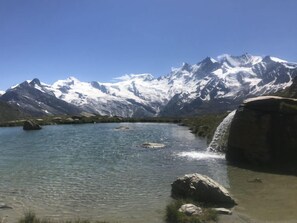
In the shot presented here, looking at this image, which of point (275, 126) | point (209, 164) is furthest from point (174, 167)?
point (275, 126)

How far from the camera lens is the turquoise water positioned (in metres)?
25.7

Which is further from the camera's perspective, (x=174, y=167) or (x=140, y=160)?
(x=140, y=160)

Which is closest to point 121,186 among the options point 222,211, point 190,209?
point 190,209

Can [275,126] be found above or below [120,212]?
above

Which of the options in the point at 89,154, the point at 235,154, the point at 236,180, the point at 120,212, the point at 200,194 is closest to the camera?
the point at 120,212

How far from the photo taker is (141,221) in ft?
76.3

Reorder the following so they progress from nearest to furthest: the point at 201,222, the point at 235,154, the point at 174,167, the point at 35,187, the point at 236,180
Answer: the point at 201,222, the point at 35,187, the point at 236,180, the point at 174,167, the point at 235,154

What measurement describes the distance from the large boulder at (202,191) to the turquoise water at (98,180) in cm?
137

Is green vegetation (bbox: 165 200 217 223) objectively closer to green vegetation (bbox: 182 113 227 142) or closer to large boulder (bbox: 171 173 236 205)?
large boulder (bbox: 171 173 236 205)

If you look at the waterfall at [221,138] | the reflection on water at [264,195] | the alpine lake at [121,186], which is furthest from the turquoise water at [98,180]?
the waterfall at [221,138]

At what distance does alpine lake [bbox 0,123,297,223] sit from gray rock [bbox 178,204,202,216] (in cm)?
129

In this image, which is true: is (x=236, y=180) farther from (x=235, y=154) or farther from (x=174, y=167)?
(x=235, y=154)

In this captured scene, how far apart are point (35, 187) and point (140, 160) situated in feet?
53.0

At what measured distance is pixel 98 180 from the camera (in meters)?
35.1
